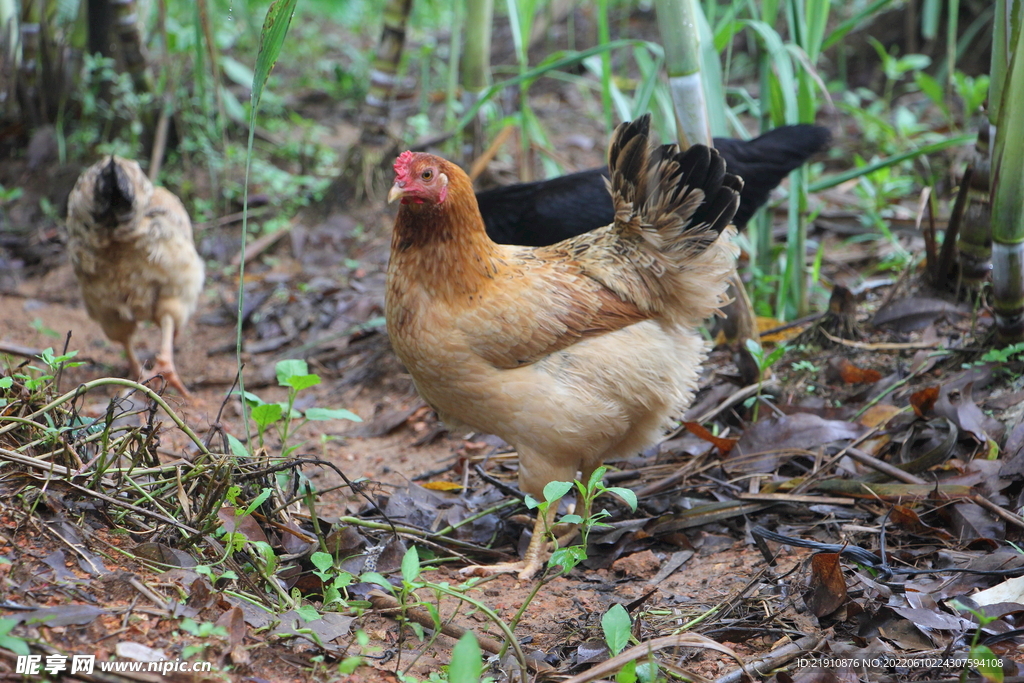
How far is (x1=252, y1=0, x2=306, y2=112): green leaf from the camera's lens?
7.91 feet

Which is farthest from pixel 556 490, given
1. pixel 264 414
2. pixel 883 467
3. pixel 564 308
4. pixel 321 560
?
pixel 883 467

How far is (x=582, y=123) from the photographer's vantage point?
356 inches

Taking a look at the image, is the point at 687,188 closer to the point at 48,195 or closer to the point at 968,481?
the point at 968,481

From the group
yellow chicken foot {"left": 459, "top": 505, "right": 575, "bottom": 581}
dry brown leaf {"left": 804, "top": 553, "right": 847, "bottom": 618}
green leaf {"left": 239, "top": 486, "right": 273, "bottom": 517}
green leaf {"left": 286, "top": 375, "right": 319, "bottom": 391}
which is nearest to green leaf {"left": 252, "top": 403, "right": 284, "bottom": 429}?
green leaf {"left": 286, "top": 375, "right": 319, "bottom": 391}

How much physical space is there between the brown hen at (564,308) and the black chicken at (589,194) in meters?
0.96

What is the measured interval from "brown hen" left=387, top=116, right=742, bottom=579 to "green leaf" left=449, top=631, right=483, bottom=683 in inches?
55.2

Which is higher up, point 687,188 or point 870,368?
point 687,188

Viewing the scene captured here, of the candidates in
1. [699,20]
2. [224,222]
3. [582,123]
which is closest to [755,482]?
[699,20]

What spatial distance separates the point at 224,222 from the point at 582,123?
13.5ft

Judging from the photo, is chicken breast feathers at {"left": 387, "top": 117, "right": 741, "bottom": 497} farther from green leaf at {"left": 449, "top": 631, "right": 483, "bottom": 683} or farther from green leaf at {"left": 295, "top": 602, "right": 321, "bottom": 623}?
green leaf at {"left": 449, "top": 631, "right": 483, "bottom": 683}

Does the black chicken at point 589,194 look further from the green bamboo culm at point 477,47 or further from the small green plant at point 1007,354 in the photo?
the green bamboo culm at point 477,47

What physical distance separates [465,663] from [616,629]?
23.1 inches

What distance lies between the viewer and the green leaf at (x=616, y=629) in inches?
90.4

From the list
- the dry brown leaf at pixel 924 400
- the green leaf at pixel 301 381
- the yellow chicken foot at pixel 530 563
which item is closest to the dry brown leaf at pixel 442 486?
the yellow chicken foot at pixel 530 563
